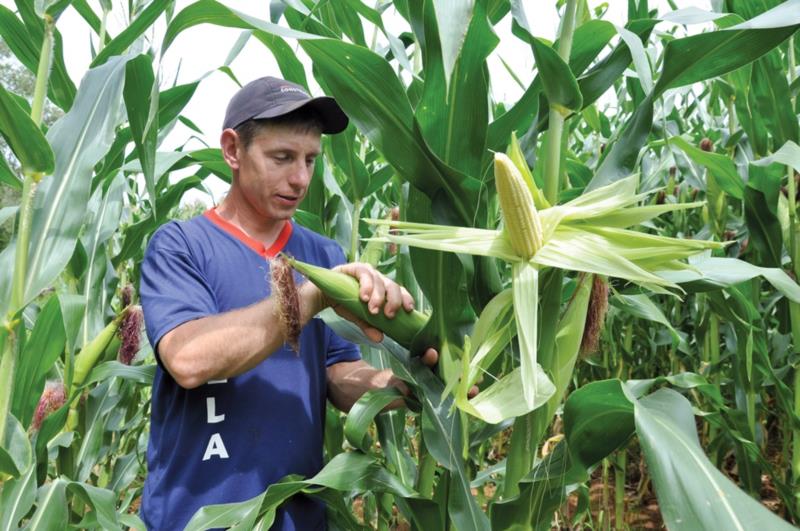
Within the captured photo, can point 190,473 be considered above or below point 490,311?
below

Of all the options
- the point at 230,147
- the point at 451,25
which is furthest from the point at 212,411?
the point at 451,25

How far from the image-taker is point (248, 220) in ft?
6.21

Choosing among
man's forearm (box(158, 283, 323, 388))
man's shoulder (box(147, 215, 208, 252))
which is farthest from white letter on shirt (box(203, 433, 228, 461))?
man's shoulder (box(147, 215, 208, 252))

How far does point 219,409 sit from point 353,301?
0.61 metres

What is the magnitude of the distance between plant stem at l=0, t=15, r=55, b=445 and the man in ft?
0.95

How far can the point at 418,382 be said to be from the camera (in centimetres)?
151

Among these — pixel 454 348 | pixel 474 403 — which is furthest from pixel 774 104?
pixel 474 403

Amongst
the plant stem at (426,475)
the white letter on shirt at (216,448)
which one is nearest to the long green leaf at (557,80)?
the plant stem at (426,475)

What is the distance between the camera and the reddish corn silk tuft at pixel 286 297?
4.23 feet

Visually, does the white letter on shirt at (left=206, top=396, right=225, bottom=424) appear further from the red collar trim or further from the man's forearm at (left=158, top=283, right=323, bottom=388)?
the red collar trim

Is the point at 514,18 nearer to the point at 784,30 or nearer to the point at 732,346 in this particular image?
the point at 784,30

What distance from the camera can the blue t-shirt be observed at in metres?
1.68

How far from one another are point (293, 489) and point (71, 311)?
0.69 metres

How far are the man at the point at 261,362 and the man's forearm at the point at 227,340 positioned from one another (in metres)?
0.03
